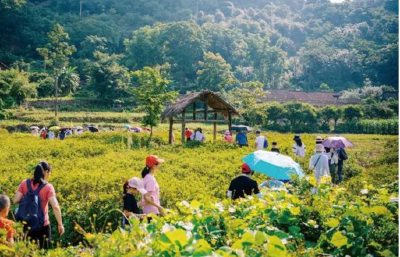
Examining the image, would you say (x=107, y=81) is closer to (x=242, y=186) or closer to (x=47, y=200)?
(x=242, y=186)

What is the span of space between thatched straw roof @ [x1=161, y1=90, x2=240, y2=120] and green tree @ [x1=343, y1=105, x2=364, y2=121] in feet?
88.6

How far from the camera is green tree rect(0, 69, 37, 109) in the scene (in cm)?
3884

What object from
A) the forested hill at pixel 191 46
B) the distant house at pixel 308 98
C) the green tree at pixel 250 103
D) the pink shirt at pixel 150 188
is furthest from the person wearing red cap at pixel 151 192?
the distant house at pixel 308 98

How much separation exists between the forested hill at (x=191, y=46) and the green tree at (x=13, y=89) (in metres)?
9.59

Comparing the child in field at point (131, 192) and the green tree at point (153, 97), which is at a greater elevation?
the green tree at point (153, 97)

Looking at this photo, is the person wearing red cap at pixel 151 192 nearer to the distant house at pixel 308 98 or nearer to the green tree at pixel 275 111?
the green tree at pixel 275 111

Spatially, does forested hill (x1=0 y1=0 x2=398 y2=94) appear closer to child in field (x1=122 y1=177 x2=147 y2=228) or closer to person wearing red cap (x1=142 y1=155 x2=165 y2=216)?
person wearing red cap (x1=142 y1=155 x2=165 y2=216)

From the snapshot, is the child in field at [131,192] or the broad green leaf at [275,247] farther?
the child in field at [131,192]

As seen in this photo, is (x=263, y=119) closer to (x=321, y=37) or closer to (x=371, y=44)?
(x=371, y=44)

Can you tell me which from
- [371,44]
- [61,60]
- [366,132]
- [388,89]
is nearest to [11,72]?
[61,60]

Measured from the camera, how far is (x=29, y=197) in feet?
15.1

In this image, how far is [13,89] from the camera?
131 feet

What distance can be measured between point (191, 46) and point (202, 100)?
57321 millimetres

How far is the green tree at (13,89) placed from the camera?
38.8m
